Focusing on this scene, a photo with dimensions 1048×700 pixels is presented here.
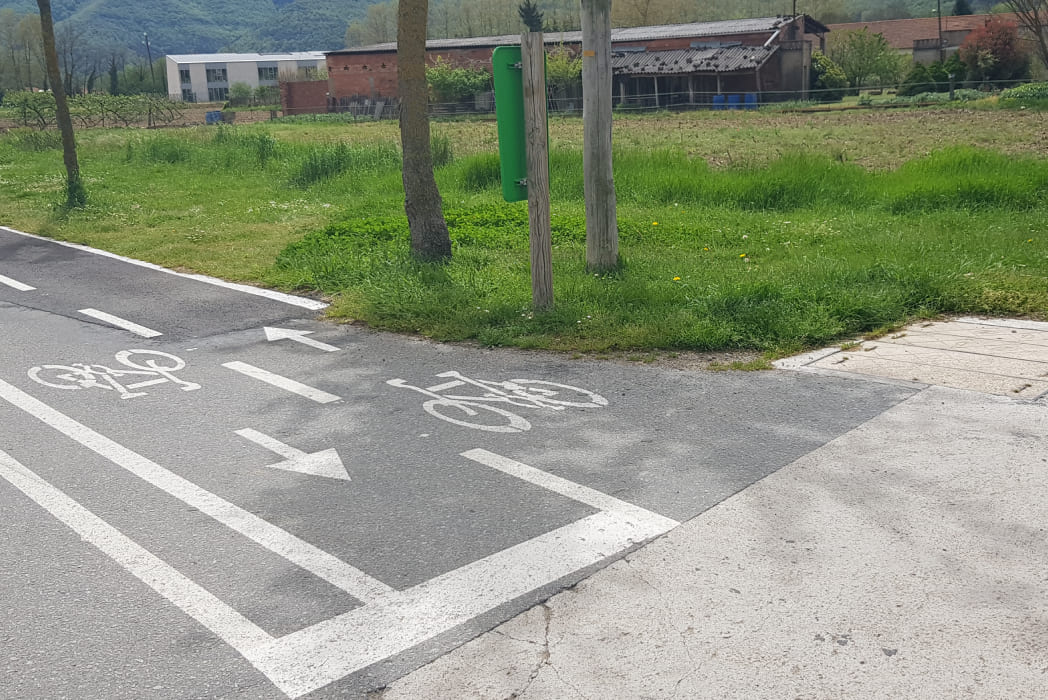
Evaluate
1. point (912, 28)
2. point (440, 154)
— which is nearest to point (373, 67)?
point (912, 28)

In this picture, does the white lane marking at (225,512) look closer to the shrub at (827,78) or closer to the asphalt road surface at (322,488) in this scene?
the asphalt road surface at (322,488)

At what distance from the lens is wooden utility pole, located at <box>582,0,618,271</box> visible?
28.8 ft

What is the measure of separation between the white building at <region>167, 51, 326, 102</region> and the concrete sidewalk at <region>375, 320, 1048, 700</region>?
11670 centimetres

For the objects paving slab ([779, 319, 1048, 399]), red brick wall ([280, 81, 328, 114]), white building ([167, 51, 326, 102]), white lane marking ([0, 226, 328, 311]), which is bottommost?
paving slab ([779, 319, 1048, 399])

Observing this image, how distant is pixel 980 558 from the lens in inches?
150

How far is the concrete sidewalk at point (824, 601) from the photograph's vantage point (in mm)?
3133

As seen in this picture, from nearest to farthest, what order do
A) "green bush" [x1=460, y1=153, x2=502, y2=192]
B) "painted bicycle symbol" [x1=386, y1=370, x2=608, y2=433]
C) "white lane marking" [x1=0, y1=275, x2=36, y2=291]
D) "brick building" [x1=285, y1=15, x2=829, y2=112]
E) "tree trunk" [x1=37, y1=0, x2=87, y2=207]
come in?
1. "painted bicycle symbol" [x1=386, y1=370, x2=608, y2=433]
2. "white lane marking" [x1=0, y1=275, x2=36, y2=291]
3. "green bush" [x1=460, y1=153, x2=502, y2=192]
4. "tree trunk" [x1=37, y1=0, x2=87, y2=207]
5. "brick building" [x1=285, y1=15, x2=829, y2=112]

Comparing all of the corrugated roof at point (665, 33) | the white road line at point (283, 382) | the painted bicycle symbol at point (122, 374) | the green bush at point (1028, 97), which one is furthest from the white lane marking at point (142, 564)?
the corrugated roof at point (665, 33)

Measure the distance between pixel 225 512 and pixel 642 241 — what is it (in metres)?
7.18

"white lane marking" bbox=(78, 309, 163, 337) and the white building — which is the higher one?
the white building

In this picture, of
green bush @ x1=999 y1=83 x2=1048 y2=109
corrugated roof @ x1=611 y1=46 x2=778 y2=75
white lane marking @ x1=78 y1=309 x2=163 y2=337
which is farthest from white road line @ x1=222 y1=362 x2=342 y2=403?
corrugated roof @ x1=611 y1=46 x2=778 y2=75

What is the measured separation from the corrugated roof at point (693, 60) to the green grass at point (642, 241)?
123 feet

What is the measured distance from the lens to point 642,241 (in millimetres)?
10914

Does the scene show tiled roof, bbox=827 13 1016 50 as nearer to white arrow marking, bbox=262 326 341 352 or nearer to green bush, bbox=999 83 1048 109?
green bush, bbox=999 83 1048 109
